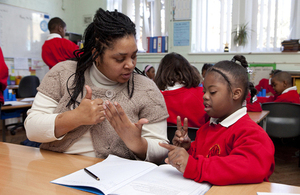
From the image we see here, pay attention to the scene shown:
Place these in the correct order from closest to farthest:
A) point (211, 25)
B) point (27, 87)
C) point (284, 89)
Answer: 1. point (284, 89)
2. point (27, 87)
3. point (211, 25)

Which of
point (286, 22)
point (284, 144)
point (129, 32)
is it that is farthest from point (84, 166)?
point (286, 22)

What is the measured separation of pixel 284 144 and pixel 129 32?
11.4ft

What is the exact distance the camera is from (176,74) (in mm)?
1960

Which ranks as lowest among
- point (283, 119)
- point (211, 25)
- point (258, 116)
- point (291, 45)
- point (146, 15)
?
point (283, 119)

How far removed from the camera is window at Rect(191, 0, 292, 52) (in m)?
4.66

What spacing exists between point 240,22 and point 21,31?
4272 mm

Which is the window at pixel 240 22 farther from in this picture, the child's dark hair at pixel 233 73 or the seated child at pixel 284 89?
the child's dark hair at pixel 233 73

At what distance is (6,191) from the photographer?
715 millimetres

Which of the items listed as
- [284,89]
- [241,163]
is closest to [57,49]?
[284,89]

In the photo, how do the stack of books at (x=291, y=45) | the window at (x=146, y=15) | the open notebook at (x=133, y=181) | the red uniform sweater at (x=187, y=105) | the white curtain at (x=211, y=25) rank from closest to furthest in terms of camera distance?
the open notebook at (x=133, y=181) → the red uniform sweater at (x=187, y=105) → the stack of books at (x=291, y=45) → the white curtain at (x=211, y=25) → the window at (x=146, y=15)

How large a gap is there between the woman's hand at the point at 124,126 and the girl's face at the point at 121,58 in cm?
19

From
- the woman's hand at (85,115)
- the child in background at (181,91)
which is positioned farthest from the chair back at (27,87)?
the woman's hand at (85,115)

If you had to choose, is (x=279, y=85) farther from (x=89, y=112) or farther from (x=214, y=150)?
(x=89, y=112)

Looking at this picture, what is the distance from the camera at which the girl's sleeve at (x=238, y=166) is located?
76 cm
